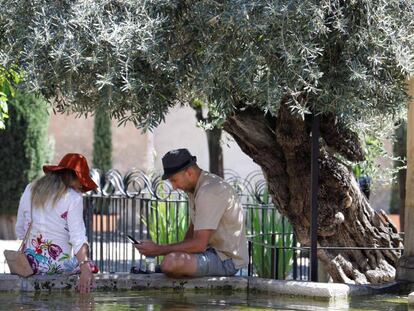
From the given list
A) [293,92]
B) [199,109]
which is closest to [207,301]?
[293,92]

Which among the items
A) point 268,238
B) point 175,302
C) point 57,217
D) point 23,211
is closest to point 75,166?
point 57,217

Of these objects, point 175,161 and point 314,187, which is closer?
point 314,187

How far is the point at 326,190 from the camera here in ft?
26.4

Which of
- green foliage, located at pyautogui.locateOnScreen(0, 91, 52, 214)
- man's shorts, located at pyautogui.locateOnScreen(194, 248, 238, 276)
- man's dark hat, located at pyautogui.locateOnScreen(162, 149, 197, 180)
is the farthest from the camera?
green foliage, located at pyautogui.locateOnScreen(0, 91, 52, 214)

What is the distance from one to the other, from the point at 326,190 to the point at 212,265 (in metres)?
1.65

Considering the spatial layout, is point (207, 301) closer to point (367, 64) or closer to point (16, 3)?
point (367, 64)

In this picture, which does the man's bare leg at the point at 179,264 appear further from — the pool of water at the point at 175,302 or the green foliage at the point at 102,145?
the green foliage at the point at 102,145

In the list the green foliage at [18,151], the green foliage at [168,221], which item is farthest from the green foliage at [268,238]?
the green foliage at [18,151]

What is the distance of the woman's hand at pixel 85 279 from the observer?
6.41 m

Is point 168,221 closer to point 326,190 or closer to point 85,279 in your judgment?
point 326,190

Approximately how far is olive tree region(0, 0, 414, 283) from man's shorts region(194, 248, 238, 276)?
3.69 feet

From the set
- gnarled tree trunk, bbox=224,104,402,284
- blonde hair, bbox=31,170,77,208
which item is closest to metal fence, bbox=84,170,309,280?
gnarled tree trunk, bbox=224,104,402,284

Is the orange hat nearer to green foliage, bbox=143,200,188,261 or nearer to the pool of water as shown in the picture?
the pool of water

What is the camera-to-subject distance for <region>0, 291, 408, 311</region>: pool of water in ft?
20.2
